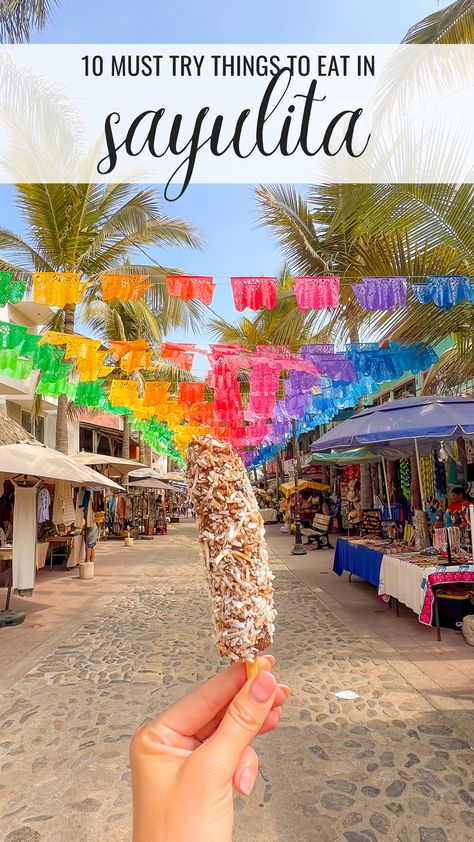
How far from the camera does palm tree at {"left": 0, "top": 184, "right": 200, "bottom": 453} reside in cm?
A: 1284

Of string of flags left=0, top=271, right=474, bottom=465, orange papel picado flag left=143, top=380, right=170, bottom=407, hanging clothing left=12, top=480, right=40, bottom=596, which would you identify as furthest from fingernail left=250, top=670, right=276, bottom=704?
orange papel picado flag left=143, top=380, right=170, bottom=407

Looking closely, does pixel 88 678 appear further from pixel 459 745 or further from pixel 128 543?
pixel 128 543

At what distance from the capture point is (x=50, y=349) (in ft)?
38.0

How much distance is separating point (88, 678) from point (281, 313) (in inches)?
530

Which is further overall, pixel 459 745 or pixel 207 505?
pixel 459 745

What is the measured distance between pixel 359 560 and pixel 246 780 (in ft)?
31.9

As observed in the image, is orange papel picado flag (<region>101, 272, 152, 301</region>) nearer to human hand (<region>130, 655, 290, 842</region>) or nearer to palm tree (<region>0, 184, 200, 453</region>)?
palm tree (<region>0, 184, 200, 453</region>)

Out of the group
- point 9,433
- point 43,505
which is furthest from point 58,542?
point 9,433

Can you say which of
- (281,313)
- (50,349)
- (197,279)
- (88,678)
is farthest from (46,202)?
(88,678)

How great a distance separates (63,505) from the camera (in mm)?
13930

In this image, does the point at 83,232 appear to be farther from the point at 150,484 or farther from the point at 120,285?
the point at 150,484

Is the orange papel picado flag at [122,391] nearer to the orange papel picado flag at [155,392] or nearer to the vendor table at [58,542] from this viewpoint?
the orange papel picado flag at [155,392]

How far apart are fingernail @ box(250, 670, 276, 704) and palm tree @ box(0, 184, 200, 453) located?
12434 mm

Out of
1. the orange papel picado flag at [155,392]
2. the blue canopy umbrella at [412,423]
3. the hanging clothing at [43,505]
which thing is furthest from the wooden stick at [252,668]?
the hanging clothing at [43,505]
